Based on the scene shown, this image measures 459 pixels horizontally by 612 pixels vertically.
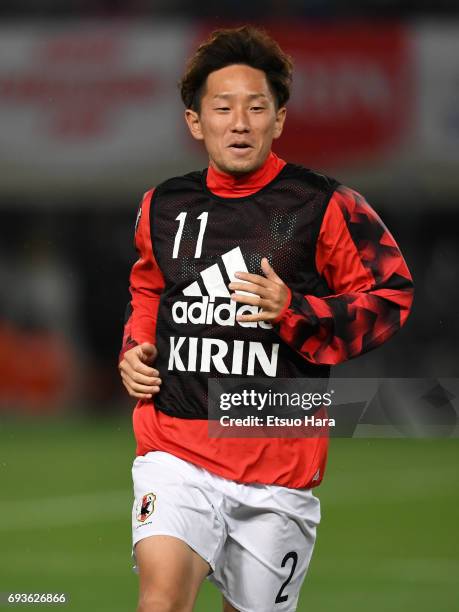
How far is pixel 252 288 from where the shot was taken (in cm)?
362

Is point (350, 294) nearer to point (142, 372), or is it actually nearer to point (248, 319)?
point (248, 319)

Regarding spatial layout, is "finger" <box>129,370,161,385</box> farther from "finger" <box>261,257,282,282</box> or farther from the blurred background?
the blurred background

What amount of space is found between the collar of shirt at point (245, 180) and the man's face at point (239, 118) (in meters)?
0.03

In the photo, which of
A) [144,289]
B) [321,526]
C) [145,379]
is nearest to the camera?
[145,379]

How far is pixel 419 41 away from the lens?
47.9 feet

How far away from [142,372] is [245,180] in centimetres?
61

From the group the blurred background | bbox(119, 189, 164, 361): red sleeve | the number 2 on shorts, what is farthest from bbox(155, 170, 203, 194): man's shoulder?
the blurred background

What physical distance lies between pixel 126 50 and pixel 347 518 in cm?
766

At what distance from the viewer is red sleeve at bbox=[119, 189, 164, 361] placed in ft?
13.3

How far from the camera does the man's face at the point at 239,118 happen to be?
3.88 metres

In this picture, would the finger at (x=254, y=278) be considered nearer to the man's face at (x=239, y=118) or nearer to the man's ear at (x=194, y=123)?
the man's face at (x=239, y=118)

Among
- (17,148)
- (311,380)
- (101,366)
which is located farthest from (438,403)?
(17,148)

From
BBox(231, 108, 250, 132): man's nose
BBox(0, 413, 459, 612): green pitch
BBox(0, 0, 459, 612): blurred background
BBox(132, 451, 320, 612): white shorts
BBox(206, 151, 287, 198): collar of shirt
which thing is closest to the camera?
BBox(132, 451, 320, 612): white shorts

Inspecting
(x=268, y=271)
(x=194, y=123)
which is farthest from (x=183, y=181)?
(x=268, y=271)
